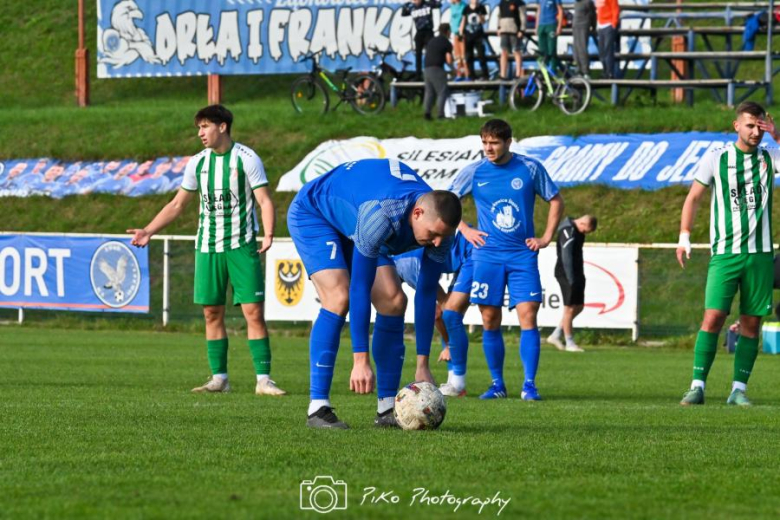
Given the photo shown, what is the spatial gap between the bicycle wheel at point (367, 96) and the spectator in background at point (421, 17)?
1.40 m

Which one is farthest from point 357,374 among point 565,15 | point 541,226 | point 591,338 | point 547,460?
point 565,15

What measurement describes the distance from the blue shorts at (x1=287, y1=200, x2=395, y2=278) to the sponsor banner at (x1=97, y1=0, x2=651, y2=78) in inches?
1004

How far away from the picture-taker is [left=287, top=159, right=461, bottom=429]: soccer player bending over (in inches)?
297

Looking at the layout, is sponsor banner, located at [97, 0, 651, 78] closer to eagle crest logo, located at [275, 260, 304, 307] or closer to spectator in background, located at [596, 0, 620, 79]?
spectator in background, located at [596, 0, 620, 79]

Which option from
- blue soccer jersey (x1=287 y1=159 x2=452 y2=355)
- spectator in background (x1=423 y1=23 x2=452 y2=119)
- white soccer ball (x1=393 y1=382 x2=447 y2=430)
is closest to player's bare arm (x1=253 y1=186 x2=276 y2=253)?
blue soccer jersey (x1=287 y1=159 x2=452 y2=355)

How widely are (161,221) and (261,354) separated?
1.36 meters

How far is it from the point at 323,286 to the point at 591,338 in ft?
47.7

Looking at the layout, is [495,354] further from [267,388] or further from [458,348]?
[267,388]

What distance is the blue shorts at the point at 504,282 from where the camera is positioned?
12.3 meters

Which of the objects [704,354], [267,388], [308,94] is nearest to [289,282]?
[308,94]

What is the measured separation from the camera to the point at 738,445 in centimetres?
775

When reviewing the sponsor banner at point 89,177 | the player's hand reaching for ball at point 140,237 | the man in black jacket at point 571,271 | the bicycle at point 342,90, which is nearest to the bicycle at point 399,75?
the bicycle at point 342,90

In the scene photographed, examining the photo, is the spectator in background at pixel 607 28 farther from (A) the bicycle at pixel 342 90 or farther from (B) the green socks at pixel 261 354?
(B) the green socks at pixel 261 354

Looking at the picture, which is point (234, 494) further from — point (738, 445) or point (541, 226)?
point (541, 226)
